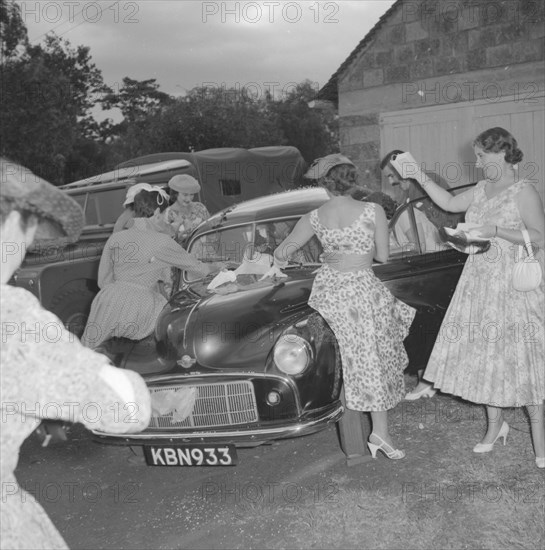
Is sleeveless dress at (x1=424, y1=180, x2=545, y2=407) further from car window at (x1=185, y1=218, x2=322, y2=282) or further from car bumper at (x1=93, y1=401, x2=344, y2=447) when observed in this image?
car window at (x1=185, y1=218, x2=322, y2=282)

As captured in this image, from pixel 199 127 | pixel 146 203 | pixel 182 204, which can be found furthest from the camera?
pixel 199 127

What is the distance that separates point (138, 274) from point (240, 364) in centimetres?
127

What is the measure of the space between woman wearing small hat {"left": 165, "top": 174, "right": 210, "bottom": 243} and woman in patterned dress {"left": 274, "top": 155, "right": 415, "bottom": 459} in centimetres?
248

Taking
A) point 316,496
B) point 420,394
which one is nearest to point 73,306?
point 420,394

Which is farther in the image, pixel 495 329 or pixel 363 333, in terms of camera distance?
pixel 363 333

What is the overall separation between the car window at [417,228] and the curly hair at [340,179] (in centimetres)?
112

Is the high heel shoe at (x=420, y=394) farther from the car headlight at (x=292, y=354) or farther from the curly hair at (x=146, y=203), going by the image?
the curly hair at (x=146, y=203)

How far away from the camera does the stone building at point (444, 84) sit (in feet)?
31.3

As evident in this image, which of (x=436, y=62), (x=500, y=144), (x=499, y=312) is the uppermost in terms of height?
(x=436, y=62)

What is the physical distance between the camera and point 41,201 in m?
1.54

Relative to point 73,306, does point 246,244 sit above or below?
above

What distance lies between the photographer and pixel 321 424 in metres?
4.14

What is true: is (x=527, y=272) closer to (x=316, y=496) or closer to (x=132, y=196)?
(x=316, y=496)

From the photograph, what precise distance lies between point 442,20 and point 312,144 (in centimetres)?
3216
